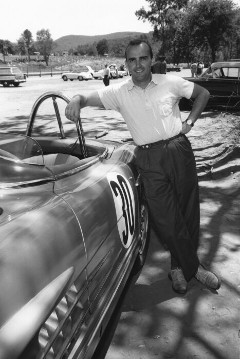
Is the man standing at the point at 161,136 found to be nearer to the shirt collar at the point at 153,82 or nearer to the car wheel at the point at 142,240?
the shirt collar at the point at 153,82

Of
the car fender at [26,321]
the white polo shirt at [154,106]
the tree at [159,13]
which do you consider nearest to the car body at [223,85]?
the white polo shirt at [154,106]

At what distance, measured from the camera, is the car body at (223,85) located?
11.0 meters

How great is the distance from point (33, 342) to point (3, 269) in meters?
0.26

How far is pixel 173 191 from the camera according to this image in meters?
2.72

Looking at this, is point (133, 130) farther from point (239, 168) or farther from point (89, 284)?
point (239, 168)

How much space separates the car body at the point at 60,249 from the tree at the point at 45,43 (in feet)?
384

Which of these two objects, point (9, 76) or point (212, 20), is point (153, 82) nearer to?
point (9, 76)

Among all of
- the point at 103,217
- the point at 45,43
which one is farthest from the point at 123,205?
the point at 45,43

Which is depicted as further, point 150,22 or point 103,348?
point 150,22

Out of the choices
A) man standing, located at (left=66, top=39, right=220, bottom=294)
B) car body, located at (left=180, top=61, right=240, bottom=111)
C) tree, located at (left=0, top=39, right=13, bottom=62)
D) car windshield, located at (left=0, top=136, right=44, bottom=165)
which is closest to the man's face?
man standing, located at (left=66, top=39, right=220, bottom=294)

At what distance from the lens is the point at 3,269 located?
127 cm

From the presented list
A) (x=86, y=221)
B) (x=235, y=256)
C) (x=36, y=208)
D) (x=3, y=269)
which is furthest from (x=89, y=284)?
(x=235, y=256)

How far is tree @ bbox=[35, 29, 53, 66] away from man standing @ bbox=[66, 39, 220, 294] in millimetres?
116384

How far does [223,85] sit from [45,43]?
387ft
